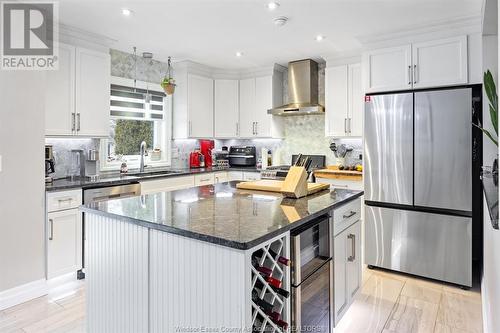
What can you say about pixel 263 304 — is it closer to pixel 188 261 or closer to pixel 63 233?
pixel 188 261

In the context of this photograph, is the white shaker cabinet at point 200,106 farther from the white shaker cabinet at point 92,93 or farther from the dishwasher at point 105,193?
the dishwasher at point 105,193

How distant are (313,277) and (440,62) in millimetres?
2552

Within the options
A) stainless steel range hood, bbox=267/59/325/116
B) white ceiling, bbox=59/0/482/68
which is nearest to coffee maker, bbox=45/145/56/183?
white ceiling, bbox=59/0/482/68

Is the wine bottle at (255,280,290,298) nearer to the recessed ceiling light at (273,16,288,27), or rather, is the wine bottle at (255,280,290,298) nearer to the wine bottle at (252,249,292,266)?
the wine bottle at (252,249,292,266)

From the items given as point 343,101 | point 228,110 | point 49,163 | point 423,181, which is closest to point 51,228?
point 49,163

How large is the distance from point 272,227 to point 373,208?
92.2 inches

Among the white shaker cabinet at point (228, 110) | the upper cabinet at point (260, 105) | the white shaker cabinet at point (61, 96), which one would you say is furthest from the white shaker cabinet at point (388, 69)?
the white shaker cabinet at point (61, 96)

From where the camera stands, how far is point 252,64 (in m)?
4.85

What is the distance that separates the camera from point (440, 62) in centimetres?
314

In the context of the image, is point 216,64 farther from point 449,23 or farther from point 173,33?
point 449,23

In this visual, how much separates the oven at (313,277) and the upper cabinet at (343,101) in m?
2.55

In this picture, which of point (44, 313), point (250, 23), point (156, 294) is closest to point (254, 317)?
point (156, 294)

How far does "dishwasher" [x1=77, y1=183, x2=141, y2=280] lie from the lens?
316 centimetres

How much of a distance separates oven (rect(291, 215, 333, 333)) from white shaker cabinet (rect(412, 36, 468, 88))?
211cm
